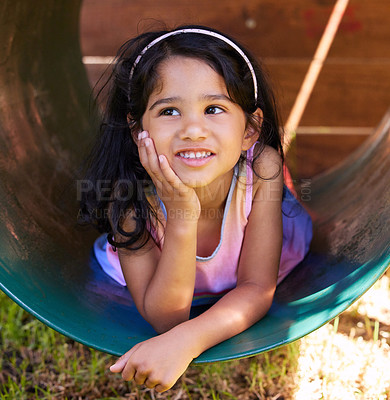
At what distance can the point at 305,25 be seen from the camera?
4.28 metres

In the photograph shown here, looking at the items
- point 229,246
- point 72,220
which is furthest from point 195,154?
point 72,220

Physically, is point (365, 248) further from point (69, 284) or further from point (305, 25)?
point (305, 25)

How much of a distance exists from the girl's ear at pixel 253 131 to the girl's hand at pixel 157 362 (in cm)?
75

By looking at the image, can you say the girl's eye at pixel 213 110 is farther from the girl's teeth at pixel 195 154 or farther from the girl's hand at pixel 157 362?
the girl's hand at pixel 157 362

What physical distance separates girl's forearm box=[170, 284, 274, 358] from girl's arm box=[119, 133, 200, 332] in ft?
0.37

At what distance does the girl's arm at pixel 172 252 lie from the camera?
5.88 ft

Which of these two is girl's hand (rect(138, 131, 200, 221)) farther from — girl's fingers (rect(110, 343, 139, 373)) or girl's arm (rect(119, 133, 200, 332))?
girl's fingers (rect(110, 343, 139, 373))

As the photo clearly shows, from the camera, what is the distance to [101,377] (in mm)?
2168

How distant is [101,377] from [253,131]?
106 centimetres

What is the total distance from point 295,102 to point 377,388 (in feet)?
9.09

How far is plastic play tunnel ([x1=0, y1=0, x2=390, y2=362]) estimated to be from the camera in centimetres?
171

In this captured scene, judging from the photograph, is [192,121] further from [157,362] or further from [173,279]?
[157,362]

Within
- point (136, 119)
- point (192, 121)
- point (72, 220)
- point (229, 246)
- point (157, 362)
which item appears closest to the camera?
point (157, 362)

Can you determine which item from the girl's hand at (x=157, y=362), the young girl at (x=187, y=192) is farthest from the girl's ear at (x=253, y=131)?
the girl's hand at (x=157, y=362)
